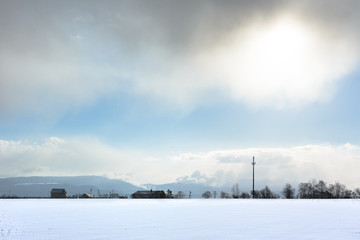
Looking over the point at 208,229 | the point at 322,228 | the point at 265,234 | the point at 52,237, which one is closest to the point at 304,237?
the point at 265,234

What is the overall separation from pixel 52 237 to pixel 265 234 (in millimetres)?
11952

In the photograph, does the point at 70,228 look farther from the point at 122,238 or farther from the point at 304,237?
the point at 304,237

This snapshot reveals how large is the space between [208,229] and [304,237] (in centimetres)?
606

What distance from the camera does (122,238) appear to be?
1773cm

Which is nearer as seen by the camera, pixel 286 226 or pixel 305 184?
pixel 286 226

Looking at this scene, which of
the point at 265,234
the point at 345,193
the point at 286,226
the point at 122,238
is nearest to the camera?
the point at 122,238

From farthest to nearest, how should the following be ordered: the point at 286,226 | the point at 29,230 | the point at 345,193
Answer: the point at 345,193
the point at 286,226
the point at 29,230

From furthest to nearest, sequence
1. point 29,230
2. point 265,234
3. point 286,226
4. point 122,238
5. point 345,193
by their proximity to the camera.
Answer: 1. point 345,193
2. point 286,226
3. point 29,230
4. point 265,234
5. point 122,238

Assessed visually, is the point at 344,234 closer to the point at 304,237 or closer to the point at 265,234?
the point at 304,237

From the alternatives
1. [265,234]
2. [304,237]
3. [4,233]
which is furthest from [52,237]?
[304,237]

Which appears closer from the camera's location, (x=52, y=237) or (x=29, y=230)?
(x=52, y=237)

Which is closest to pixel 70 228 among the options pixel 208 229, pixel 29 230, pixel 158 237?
pixel 29 230

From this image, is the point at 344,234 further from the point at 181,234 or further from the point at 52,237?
the point at 52,237

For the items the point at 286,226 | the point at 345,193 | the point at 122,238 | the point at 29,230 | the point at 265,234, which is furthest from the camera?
the point at 345,193
